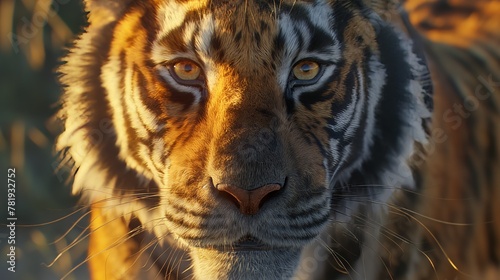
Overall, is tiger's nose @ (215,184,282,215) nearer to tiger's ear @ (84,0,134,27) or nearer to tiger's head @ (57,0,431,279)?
tiger's head @ (57,0,431,279)

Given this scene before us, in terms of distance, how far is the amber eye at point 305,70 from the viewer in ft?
4.11

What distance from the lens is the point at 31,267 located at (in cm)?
157

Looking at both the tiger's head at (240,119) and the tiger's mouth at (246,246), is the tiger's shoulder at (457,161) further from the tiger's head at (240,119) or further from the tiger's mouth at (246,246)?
the tiger's mouth at (246,246)

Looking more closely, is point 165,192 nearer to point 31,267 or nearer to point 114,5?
point 114,5

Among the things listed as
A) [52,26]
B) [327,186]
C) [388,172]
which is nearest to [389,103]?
[388,172]

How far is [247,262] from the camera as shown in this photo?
4.08 ft

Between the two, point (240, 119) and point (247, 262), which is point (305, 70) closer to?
point (240, 119)

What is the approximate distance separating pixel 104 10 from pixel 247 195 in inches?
19.8

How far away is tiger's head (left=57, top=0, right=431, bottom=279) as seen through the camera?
1.17m

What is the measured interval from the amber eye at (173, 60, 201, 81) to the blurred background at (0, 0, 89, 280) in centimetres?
33

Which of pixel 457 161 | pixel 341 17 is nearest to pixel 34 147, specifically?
pixel 341 17

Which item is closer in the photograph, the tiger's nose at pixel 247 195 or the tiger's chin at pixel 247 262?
the tiger's nose at pixel 247 195

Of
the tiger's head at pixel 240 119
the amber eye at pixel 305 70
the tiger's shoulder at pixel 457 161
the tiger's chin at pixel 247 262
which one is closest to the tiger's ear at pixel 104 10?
the tiger's head at pixel 240 119

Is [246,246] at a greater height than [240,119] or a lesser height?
lesser
